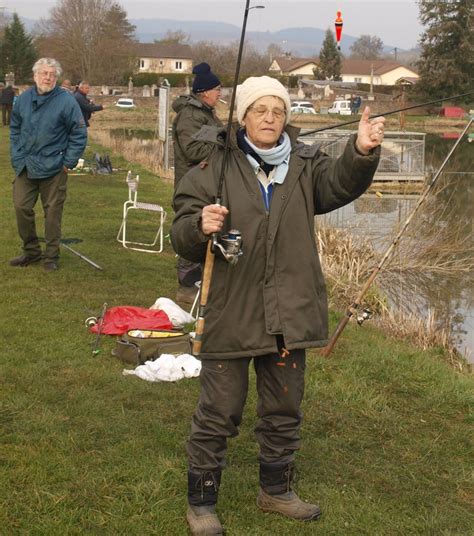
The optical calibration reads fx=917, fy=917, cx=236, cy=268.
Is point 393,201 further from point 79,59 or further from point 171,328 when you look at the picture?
point 79,59

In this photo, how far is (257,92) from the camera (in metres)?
3.63

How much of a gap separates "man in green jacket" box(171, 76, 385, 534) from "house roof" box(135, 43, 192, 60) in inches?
4490

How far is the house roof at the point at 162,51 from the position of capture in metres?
116

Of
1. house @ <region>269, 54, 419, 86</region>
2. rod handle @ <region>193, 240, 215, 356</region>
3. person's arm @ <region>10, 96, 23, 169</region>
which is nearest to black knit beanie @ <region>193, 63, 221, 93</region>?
person's arm @ <region>10, 96, 23, 169</region>

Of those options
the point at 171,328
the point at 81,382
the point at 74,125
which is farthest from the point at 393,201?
the point at 81,382

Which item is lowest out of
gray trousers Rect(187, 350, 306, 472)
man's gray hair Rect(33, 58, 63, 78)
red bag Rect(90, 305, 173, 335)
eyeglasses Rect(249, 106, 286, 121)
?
red bag Rect(90, 305, 173, 335)

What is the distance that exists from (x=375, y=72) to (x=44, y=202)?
12619 centimetres

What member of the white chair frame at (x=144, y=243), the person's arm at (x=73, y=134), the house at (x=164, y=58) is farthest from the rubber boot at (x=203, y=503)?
the house at (x=164, y=58)

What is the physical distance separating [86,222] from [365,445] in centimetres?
→ 805

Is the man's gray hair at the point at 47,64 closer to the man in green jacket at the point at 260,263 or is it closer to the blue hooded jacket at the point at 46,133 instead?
the blue hooded jacket at the point at 46,133

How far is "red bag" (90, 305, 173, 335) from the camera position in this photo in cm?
668

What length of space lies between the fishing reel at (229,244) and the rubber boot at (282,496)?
3.31ft

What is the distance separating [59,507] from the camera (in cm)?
403

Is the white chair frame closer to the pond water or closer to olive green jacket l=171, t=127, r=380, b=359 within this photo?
the pond water
